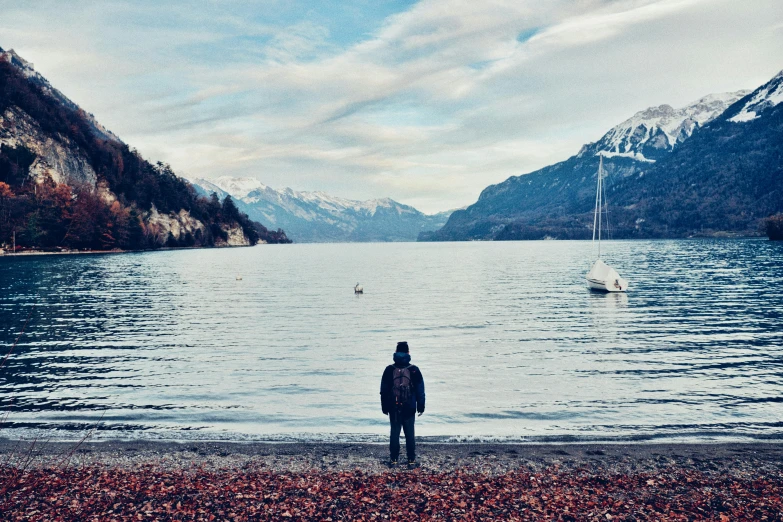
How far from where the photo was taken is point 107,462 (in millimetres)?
14141

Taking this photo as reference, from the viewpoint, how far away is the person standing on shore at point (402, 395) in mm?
13461

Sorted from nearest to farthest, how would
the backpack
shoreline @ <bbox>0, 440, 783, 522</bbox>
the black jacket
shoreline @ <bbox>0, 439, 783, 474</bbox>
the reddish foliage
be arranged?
the reddish foliage → shoreline @ <bbox>0, 440, 783, 522</bbox> → the backpack → the black jacket → shoreline @ <bbox>0, 439, 783, 474</bbox>

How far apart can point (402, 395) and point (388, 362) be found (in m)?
15.5

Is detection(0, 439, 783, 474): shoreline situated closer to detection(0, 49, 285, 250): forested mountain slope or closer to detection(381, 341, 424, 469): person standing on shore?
detection(381, 341, 424, 469): person standing on shore

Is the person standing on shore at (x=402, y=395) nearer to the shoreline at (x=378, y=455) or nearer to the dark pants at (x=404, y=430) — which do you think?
the dark pants at (x=404, y=430)

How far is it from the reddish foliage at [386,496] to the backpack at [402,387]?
6.01 feet

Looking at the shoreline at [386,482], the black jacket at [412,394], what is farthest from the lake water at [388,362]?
the black jacket at [412,394]

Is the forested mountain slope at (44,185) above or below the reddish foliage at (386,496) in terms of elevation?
above

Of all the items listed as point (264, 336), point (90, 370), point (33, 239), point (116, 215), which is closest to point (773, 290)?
point (264, 336)

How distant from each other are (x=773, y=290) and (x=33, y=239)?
578 ft

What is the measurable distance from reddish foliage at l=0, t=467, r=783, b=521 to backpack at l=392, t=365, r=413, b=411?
183 centimetres

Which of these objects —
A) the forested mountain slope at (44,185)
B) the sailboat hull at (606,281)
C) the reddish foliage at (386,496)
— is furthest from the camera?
the forested mountain slope at (44,185)

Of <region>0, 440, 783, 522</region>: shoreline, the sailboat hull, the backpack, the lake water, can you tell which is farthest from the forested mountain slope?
the backpack

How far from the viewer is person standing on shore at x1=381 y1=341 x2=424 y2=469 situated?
44.2ft
